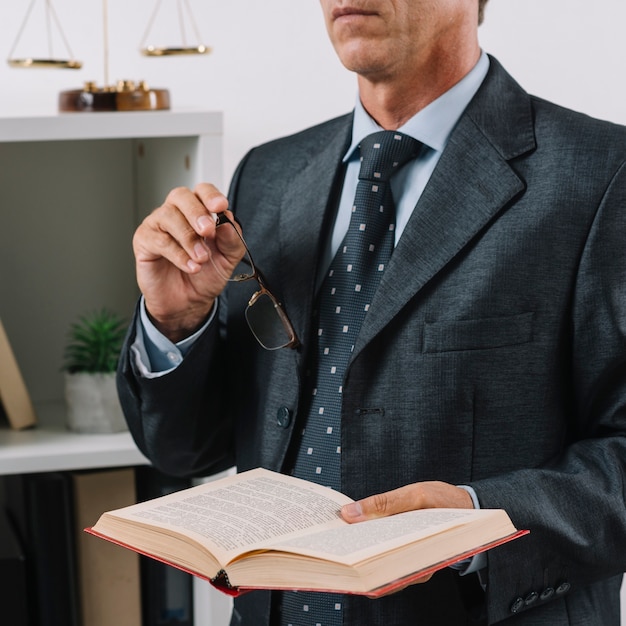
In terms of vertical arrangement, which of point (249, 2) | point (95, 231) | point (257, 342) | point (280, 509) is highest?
point (249, 2)

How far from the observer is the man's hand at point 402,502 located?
95 centimetres

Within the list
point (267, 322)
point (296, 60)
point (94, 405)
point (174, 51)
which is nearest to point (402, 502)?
point (267, 322)

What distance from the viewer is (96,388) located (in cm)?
155

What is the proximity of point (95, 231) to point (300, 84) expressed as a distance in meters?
0.51

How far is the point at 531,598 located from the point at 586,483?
0.14 m

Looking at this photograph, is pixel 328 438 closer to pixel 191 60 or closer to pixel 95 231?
pixel 95 231

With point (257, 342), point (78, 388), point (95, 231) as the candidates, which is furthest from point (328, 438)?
point (95, 231)

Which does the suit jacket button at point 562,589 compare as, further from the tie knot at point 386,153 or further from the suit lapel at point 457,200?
the tie knot at point 386,153

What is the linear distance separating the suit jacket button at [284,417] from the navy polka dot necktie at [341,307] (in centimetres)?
2

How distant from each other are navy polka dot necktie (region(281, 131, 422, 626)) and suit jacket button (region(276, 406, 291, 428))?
0.08ft

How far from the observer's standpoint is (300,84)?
203 cm

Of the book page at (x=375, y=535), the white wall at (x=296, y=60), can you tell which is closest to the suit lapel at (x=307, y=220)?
the book page at (x=375, y=535)

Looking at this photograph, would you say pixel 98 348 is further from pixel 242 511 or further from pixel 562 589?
pixel 562 589

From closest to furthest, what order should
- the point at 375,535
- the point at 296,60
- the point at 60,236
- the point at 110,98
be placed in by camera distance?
the point at 375,535 < the point at 110,98 < the point at 60,236 < the point at 296,60
